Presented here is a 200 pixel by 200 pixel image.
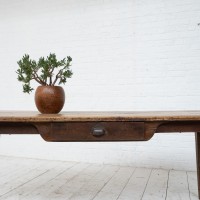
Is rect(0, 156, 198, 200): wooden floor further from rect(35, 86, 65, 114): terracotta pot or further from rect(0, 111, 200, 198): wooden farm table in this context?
rect(0, 111, 200, 198): wooden farm table

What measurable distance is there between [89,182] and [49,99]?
1.11 m

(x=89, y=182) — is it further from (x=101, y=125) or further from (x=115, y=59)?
(x=115, y=59)

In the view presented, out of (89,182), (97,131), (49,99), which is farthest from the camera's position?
(89,182)

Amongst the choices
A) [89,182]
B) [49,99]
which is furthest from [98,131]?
[89,182]

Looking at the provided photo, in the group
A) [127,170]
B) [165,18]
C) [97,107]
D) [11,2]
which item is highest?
[11,2]

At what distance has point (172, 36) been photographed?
3.11 m

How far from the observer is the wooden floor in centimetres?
232

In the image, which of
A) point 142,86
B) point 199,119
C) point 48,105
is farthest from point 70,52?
point 199,119

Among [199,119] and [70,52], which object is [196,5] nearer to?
[70,52]

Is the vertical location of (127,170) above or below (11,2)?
below

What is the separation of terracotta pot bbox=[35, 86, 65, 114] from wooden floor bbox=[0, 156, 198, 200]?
2.49ft

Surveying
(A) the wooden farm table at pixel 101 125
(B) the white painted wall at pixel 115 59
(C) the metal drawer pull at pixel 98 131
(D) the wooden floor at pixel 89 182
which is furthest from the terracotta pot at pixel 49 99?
(B) the white painted wall at pixel 115 59

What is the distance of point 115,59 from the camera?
3.35 meters

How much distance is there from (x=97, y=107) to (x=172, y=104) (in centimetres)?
86
